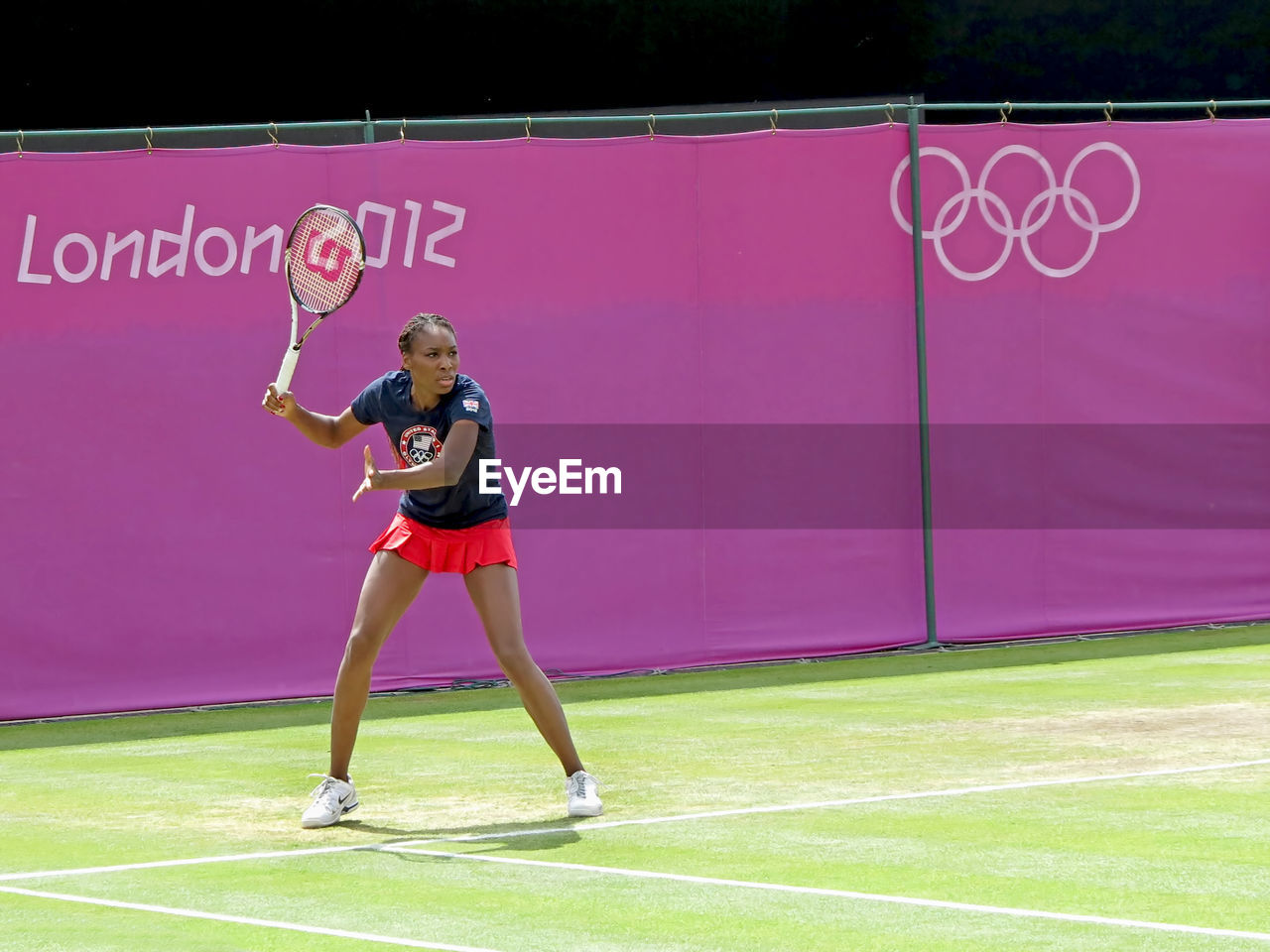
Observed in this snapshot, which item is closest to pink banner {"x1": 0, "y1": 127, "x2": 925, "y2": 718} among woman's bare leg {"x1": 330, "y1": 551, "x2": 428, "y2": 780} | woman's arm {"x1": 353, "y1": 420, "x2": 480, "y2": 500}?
woman's bare leg {"x1": 330, "y1": 551, "x2": 428, "y2": 780}

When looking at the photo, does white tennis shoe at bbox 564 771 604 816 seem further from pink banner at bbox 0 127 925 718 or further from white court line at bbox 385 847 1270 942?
pink banner at bbox 0 127 925 718

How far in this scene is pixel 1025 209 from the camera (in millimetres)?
13617

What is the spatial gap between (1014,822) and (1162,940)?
1879 millimetres

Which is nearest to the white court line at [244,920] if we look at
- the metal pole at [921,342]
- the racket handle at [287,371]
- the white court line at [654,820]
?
the white court line at [654,820]

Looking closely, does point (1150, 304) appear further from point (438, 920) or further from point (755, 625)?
point (438, 920)

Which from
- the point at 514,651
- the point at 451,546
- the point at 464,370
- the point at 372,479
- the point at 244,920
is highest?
the point at 464,370

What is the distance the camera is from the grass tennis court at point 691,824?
5.68 m

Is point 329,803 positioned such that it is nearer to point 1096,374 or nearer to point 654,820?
point 654,820

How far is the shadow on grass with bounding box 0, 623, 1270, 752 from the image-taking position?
11266 mm

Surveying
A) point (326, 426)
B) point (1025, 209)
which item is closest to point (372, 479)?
point (326, 426)

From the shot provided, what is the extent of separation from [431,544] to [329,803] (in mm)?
1040

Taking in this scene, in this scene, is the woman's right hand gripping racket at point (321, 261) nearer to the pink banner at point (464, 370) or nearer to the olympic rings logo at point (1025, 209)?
the pink banner at point (464, 370)

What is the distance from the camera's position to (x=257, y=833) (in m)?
7.47

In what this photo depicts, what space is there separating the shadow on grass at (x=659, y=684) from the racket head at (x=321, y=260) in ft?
11.5
